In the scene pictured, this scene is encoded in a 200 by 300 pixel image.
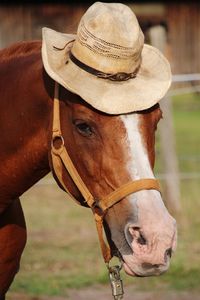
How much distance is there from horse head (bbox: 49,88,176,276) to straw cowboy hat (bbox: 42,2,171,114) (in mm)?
69

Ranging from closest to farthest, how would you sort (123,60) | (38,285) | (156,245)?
1. (156,245)
2. (123,60)
3. (38,285)

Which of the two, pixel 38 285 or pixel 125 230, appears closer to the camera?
pixel 125 230

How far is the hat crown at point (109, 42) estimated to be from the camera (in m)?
3.46

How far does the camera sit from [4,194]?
3955mm

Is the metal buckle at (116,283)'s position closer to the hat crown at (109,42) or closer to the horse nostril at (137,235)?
the horse nostril at (137,235)

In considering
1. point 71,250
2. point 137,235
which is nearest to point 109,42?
point 137,235

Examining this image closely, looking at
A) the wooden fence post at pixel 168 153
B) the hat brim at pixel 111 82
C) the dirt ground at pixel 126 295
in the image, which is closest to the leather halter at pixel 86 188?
the hat brim at pixel 111 82

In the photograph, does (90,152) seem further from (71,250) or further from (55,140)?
(71,250)

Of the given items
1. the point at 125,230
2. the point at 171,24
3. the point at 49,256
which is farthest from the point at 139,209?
the point at 171,24

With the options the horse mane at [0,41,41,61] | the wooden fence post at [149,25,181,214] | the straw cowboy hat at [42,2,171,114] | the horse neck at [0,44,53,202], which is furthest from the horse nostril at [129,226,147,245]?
the wooden fence post at [149,25,181,214]

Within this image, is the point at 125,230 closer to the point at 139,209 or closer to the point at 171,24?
the point at 139,209

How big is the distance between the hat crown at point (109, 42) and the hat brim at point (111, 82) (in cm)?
6

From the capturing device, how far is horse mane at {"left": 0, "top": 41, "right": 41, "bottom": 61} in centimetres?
390

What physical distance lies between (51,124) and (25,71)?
37cm
